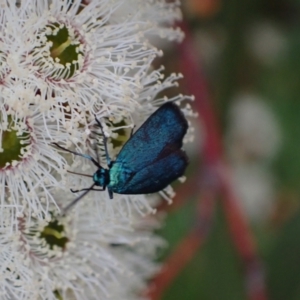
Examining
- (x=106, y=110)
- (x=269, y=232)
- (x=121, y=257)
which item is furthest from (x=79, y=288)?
(x=269, y=232)

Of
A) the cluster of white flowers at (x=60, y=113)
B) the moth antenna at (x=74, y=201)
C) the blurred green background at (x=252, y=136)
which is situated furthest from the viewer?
the blurred green background at (x=252, y=136)

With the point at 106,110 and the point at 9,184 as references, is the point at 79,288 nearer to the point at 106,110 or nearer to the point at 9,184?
the point at 9,184

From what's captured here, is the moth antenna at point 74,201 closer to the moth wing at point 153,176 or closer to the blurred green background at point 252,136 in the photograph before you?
the moth wing at point 153,176

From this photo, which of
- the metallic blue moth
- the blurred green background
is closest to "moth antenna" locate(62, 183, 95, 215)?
the metallic blue moth

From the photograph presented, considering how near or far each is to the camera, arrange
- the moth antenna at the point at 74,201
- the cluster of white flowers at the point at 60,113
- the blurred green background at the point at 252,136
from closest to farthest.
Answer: the cluster of white flowers at the point at 60,113
the moth antenna at the point at 74,201
the blurred green background at the point at 252,136

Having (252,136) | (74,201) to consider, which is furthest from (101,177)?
(252,136)

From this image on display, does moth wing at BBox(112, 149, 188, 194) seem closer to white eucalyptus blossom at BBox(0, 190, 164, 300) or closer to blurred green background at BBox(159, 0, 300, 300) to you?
white eucalyptus blossom at BBox(0, 190, 164, 300)

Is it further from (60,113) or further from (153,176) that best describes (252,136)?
(60,113)

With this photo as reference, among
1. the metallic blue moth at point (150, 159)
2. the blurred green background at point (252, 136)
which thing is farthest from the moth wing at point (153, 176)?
the blurred green background at point (252, 136)
